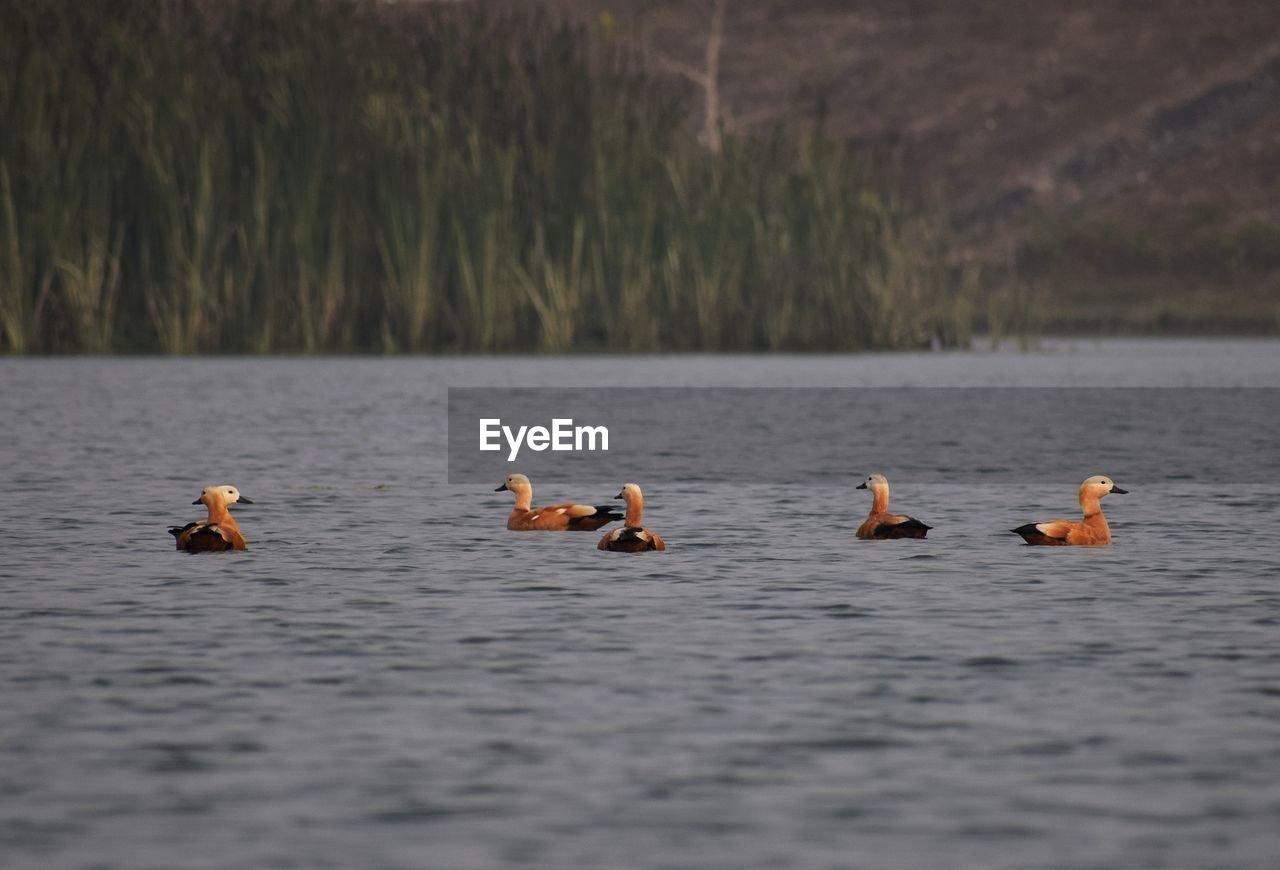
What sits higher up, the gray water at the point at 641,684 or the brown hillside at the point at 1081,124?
the brown hillside at the point at 1081,124

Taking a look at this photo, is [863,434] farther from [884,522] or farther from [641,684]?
[641,684]

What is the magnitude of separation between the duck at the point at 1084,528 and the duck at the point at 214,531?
17.7 feet

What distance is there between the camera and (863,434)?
87.6 feet

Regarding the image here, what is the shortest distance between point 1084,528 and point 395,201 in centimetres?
2117

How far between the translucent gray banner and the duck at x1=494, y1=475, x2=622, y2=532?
4.46 meters

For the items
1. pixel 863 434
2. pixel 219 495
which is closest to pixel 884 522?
pixel 219 495

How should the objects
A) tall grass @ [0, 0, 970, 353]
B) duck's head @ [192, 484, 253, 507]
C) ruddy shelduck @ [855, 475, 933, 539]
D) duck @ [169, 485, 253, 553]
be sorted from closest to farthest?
duck @ [169, 485, 253, 553] → duck's head @ [192, 484, 253, 507] → ruddy shelduck @ [855, 475, 933, 539] → tall grass @ [0, 0, 970, 353]

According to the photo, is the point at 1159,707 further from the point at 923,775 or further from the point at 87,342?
the point at 87,342

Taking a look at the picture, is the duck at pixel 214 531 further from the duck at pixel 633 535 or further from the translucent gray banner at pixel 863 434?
the translucent gray banner at pixel 863 434

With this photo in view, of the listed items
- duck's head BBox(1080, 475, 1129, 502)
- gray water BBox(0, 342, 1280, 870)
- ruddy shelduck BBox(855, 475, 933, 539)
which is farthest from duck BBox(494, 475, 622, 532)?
duck's head BBox(1080, 475, 1129, 502)

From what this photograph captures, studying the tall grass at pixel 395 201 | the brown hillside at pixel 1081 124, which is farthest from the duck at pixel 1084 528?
the brown hillside at pixel 1081 124

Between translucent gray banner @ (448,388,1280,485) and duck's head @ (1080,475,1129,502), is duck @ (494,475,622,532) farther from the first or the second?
translucent gray banner @ (448,388,1280,485)

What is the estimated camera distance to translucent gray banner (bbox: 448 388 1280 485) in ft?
73.5

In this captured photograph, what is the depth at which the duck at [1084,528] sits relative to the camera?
15.6 m
